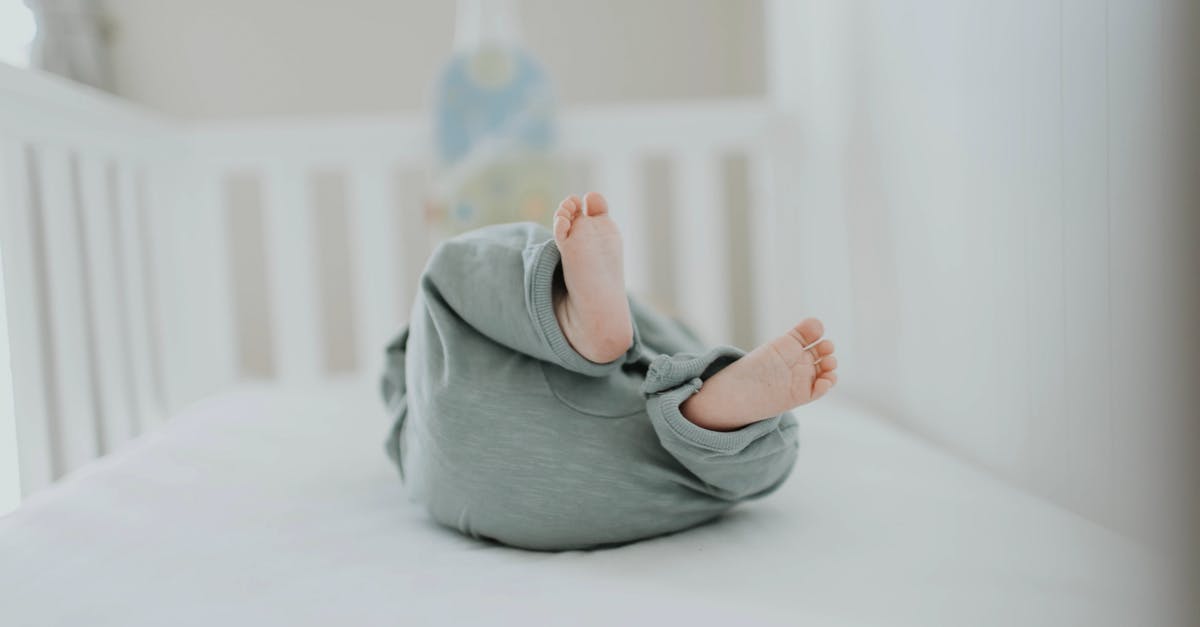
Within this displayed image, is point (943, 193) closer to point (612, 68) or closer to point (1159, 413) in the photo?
point (1159, 413)

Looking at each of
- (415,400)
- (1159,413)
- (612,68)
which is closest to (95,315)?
(415,400)

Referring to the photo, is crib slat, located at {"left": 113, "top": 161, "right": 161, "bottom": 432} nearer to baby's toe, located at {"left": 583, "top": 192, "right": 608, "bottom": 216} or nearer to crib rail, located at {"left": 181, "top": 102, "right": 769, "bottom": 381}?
crib rail, located at {"left": 181, "top": 102, "right": 769, "bottom": 381}

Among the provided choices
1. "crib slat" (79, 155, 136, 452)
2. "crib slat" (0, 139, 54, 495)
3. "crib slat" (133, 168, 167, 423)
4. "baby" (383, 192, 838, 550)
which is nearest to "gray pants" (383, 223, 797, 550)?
"baby" (383, 192, 838, 550)

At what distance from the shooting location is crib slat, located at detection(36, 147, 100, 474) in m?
0.98

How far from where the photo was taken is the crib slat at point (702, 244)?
5.36ft

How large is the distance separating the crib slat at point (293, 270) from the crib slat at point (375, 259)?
0.08 m

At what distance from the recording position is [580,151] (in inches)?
63.7

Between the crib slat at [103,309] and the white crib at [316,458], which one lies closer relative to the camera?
the white crib at [316,458]

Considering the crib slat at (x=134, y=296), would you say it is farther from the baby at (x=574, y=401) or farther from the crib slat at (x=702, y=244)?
the crib slat at (x=702, y=244)

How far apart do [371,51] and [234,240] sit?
1.66 ft

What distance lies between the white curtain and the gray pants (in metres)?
1.51

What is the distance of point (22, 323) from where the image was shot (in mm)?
862

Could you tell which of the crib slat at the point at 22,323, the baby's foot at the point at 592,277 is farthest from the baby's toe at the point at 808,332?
the crib slat at the point at 22,323

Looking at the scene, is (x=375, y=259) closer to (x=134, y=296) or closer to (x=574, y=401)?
(x=134, y=296)
